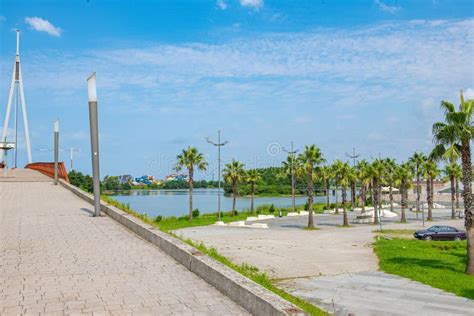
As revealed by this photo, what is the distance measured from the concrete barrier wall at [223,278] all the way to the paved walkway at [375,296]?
5.14 meters

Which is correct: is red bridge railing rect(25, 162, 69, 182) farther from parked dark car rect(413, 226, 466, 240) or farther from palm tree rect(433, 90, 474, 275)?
palm tree rect(433, 90, 474, 275)

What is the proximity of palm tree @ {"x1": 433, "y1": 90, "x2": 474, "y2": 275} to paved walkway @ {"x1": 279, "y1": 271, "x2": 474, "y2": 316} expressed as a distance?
11.0ft

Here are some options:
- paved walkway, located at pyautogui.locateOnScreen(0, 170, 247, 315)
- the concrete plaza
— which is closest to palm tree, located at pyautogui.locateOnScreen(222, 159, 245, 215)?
the concrete plaza

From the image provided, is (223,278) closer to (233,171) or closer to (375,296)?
(375,296)

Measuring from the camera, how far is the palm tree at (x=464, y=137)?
61.7 feet

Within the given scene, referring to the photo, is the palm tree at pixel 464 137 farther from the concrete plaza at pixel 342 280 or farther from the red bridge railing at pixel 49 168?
the red bridge railing at pixel 49 168

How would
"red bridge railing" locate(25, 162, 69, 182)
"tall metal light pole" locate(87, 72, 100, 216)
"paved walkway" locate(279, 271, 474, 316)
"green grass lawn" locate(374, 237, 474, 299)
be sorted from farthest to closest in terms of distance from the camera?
"red bridge railing" locate(25, 162, 69, 182) < "tall metal light pole" locate(87, 72, 100, 216) < "green grass lawn" locate(374, 237, 474, 299) < "paved walkway" locate(279, 271, 474, 316)

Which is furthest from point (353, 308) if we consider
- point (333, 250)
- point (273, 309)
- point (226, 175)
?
point (226, 175)

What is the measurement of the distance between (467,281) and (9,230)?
16.1 metres

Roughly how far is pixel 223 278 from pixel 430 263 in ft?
58.5

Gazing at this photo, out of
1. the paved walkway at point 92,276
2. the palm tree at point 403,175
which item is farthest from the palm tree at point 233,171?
the paved walkway at point 92,276

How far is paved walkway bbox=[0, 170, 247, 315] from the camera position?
7441 millimetres

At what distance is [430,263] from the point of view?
23188mm

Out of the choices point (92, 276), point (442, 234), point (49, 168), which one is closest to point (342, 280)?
point (92, 276)
